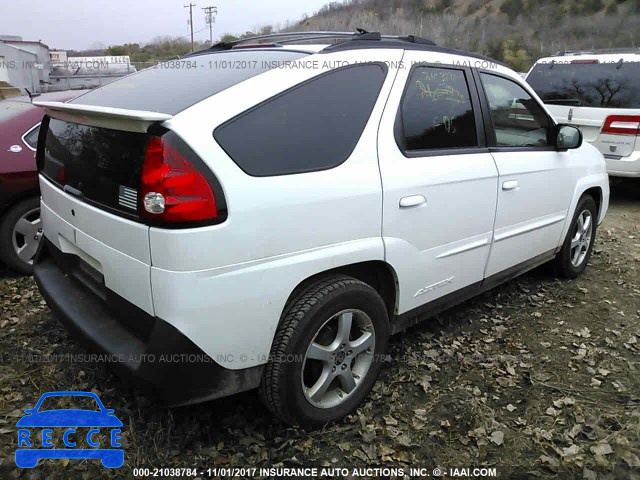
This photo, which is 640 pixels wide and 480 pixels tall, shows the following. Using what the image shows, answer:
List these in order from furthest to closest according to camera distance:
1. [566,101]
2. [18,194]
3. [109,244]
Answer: [566,101] < [18,194] < [109,244]

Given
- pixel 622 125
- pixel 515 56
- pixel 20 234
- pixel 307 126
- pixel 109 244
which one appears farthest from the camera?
pixel 515 56

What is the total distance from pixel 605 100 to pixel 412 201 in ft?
17.5

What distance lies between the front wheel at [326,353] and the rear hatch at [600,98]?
5.50 m

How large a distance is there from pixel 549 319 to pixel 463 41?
48.9 m

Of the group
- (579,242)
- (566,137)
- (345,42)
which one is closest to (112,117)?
(345,42)

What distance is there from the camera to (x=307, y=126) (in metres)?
2.21

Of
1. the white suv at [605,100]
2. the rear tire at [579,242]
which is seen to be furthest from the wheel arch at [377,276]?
the white suv at [605,100]

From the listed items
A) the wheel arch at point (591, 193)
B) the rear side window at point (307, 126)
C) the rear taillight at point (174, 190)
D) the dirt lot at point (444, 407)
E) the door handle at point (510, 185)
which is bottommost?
the dirt lot at point (444, 407)

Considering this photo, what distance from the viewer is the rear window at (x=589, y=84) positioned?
632 centimetres

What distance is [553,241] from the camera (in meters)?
3.91

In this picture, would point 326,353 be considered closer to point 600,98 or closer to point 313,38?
point 313,38

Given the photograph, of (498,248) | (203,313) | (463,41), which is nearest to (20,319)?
(203,313)

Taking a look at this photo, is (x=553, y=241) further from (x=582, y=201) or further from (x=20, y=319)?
(x=20, y=319)

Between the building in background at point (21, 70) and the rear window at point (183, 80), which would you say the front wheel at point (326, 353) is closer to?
the rear window at point (183, 80)
